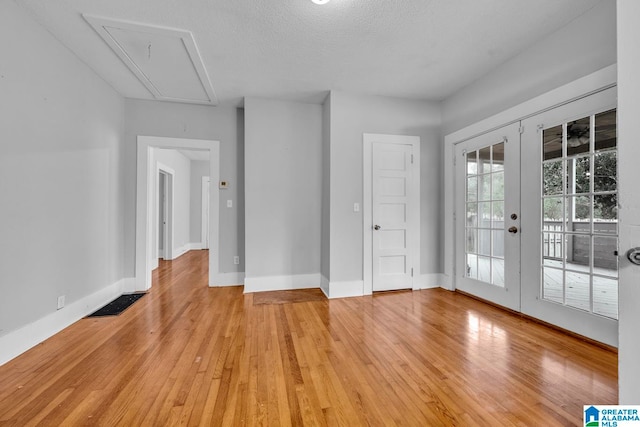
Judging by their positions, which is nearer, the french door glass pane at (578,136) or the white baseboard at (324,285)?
the french door glass pane at (578,136)

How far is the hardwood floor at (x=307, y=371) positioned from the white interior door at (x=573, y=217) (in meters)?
0.27

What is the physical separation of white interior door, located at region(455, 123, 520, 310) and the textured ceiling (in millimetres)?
924

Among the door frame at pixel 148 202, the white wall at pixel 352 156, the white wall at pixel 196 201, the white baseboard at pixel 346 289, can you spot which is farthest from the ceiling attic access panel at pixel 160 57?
the white wall at pixel 196 201

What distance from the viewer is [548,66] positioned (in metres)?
2.47

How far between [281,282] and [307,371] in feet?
6.56

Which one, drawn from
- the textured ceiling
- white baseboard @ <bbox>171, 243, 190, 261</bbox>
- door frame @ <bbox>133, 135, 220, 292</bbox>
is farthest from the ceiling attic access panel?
white baseboard @ <bbox>171, 243, 190, 261</bbox>

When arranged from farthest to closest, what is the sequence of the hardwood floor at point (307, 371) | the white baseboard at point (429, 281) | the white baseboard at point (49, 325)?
the white baseboard at point (429, 281) < the white baseboard at point (49, 325) < the hardwood floor at point (307, 371)

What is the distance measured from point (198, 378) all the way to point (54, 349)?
138 cm

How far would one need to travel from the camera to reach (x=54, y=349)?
6.97ft

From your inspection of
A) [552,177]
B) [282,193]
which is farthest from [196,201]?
[552,177]

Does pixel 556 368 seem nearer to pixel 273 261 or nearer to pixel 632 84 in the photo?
pixel 632 84

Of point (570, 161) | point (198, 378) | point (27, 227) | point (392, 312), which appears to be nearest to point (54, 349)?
point (27, 227)

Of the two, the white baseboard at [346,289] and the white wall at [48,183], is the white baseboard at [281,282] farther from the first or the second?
the white wall at [48,183]

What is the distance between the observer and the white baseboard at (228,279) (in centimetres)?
387
